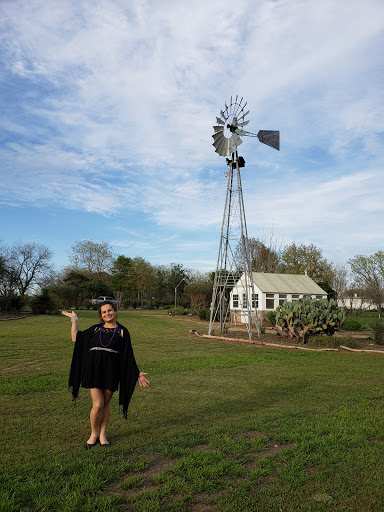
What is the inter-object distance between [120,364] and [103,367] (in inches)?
8.3

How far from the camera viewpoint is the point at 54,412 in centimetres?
544

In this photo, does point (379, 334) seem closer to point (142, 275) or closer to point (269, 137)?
point (269, 137)

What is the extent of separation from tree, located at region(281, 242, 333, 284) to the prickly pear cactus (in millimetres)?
31994

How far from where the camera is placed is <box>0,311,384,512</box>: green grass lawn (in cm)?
319

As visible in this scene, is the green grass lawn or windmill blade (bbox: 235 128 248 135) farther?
windmill blade (bbox: 235 128 248 135)

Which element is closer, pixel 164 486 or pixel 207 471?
pixel 164 486

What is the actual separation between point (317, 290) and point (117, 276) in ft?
121

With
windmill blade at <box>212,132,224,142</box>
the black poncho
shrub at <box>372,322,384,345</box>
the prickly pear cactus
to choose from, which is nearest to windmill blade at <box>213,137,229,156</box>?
windmill blade at <box>212,132,224,142</box>

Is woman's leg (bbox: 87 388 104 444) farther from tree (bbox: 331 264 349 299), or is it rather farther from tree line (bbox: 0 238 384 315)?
tree (bbox: 331 264 349 299)

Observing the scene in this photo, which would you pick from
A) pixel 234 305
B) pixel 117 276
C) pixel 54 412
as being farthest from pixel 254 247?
pixel 54 412

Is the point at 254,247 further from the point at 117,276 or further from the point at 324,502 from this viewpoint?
the point at 324,502

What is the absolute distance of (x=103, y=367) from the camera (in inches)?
172

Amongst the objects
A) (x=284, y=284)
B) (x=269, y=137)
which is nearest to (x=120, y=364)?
(x=269, y=137)

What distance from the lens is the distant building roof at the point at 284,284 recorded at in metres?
27.3
